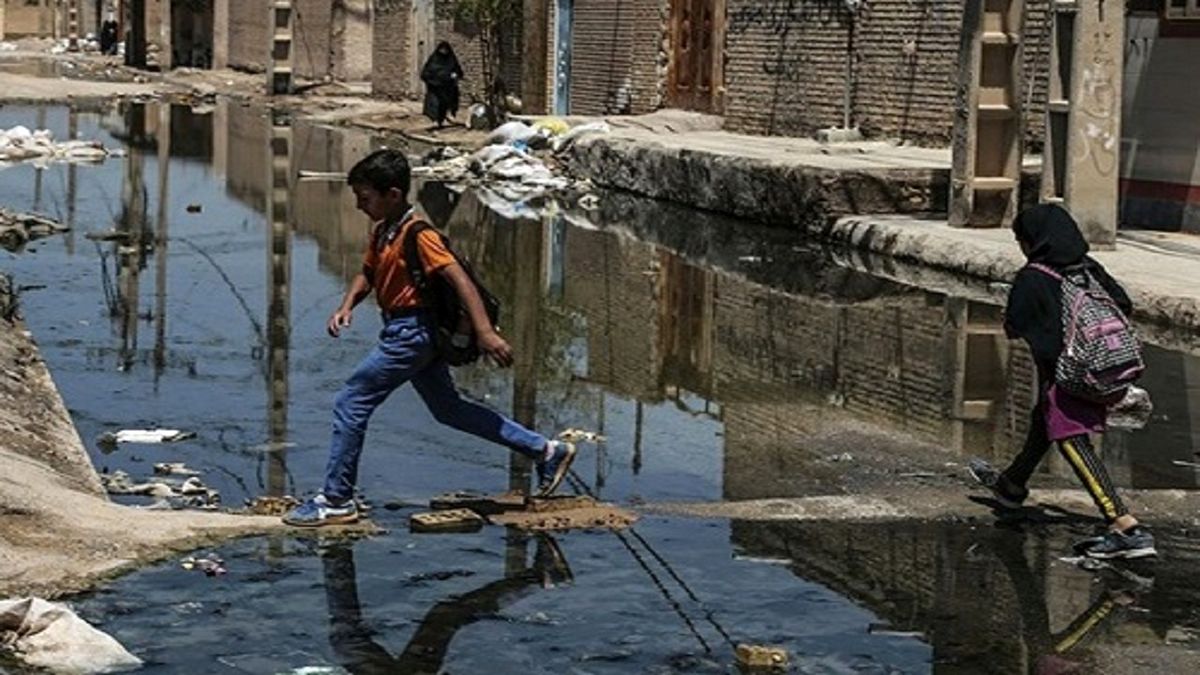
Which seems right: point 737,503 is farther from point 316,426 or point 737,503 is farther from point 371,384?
point 316,426

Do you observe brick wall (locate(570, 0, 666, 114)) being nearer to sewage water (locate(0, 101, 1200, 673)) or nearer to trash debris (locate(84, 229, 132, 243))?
sewage water (locate(0, 101, 1200, 673))

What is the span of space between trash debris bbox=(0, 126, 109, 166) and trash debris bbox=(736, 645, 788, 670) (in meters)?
21.7

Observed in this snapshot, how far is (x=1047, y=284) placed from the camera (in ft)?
24.5

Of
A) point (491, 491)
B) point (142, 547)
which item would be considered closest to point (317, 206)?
point (491, 491)

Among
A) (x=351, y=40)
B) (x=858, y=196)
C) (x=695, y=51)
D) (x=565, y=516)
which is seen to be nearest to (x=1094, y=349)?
(x=565, y=516)

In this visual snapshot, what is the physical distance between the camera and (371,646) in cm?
588

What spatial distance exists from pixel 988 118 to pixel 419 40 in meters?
26.7

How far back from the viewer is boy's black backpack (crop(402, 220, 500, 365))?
7.21m

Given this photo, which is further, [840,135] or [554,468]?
[840,135]

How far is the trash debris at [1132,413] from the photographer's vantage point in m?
10.3

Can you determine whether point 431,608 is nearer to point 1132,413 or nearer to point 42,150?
point 1132,413

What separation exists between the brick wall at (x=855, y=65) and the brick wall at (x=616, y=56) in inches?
119

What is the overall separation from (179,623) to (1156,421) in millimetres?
5971

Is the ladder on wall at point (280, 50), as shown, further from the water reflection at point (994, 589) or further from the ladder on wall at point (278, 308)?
the water reflection at point (994, 589)
